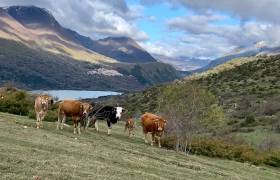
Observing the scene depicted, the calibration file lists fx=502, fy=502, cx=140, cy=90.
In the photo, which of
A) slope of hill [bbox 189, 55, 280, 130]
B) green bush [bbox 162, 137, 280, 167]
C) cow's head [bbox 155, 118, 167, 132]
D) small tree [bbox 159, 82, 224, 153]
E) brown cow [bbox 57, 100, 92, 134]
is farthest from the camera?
slope of hill [bbox 189, 55, 280, 130]

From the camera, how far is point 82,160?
19.9m

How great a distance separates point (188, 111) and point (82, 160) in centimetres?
1864

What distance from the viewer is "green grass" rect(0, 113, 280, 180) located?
16.6 metres

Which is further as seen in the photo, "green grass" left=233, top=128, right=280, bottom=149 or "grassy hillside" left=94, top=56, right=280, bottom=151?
"grassy hillside" left=94, top=56, right=280, bottom=151

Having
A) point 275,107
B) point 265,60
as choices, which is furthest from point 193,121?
point 265,60

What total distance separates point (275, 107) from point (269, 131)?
10768 mm

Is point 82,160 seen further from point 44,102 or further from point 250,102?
point 250,102

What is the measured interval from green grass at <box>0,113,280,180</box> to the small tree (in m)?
6.59

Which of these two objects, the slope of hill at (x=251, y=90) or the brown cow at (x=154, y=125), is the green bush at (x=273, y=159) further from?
the slope of hill at (x=251, y=90)

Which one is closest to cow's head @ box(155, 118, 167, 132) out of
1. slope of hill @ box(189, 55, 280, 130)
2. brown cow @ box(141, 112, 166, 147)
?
brown cow @ box(141, 112, 166, 147)

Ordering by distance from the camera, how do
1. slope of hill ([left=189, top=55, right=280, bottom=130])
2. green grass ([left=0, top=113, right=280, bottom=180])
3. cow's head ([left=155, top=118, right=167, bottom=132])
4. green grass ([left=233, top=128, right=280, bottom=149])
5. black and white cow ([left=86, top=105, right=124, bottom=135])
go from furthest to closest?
1. slope of hill ([left=189, top=55, right=280, bottom=130])
2. green grass ([left=233, top=128, right=280, bottom=149])
3. black and white cow ([left=86, top=105, right=124, bottom=135])
4. cow's head ([left=155, top=118, right=167, bottom=132])
5. green grass ([left=0, top=113, right=280, bottom=180])

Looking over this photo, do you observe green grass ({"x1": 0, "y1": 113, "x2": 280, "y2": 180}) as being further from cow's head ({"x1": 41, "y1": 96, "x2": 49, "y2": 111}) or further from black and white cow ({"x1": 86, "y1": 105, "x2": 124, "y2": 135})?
black and white cow ({"x1": 86, "y1": 105, "x2": 124, "y2": 135})

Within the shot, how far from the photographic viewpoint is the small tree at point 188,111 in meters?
37.1

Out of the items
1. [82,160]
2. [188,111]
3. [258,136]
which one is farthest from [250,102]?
[82,160]
